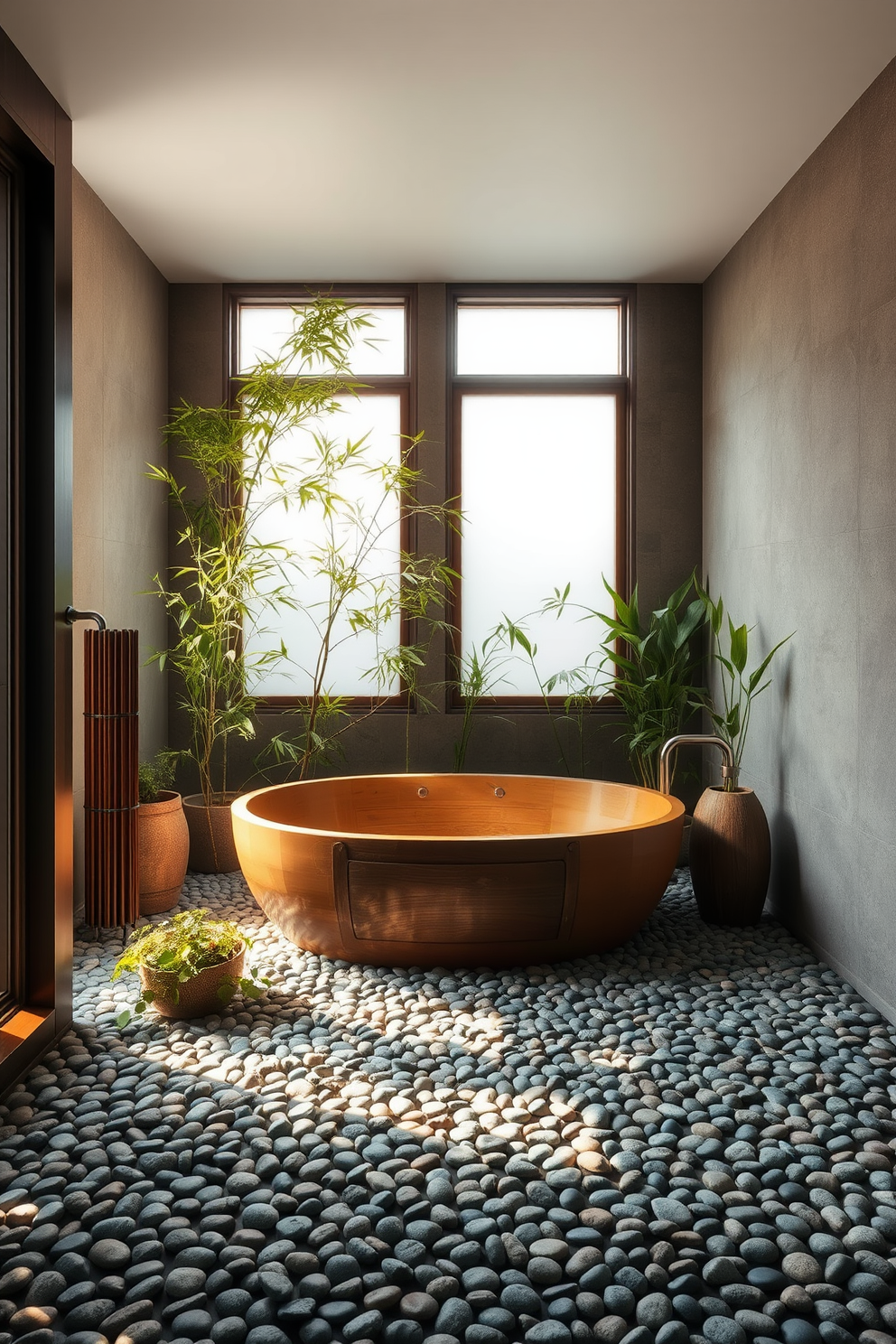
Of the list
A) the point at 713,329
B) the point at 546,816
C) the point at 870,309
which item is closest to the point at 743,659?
the point at 546,816

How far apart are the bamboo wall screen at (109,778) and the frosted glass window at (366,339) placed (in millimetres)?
2285

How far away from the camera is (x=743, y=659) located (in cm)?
369

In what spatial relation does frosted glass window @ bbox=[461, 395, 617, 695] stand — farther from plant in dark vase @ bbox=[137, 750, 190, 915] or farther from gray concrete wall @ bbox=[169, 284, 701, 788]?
plant in dark vase @ bbox=[137, 750, 190, 915]

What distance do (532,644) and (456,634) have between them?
36 cm

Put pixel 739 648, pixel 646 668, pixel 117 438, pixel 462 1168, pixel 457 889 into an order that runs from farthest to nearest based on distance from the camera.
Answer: pixel 646 668
pixel 117 438
pixel 739 648
pixel 457 889
pixel 462 1168

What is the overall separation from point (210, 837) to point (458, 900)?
5.47 feet

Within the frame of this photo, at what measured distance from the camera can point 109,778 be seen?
2.89m

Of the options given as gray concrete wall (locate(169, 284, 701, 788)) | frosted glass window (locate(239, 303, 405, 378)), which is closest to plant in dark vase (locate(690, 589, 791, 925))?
gray concrete wall (locate(169, 284, 701, 788))

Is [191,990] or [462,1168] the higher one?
[191,990]

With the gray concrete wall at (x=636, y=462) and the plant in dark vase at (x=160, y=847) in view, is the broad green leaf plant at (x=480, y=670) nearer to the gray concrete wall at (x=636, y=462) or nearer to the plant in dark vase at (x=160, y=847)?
the gray concrete wall at (x=636, y=462)

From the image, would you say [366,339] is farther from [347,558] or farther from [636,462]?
[636,462]

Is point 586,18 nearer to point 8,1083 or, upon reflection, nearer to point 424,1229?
point 424,1229

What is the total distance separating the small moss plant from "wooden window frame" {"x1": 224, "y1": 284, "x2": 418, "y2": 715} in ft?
6.47

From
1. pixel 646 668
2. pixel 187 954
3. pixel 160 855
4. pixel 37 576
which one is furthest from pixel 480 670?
pixel 37 576
